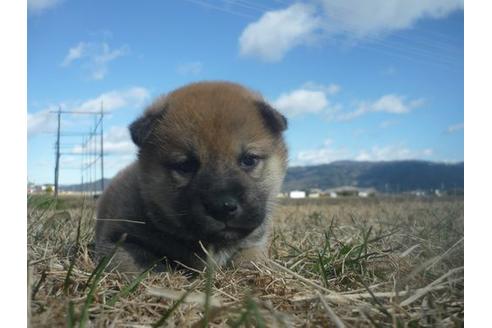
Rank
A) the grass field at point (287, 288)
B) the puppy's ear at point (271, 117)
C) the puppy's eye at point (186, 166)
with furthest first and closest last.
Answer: the puppy's ear at point (271, 117) → the puppy's eye at point (186, 166) → the grass field at point (287, 288)

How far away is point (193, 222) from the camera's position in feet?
8.00

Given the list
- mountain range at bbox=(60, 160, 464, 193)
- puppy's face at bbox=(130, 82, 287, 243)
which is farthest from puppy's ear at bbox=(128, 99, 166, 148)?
mountain range at bbox=(60, 160, 464, 193)

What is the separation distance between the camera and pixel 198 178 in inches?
95.1

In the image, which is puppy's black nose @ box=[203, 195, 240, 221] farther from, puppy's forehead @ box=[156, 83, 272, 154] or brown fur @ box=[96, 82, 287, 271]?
puppy's forehead @ box=[156, 83, 272, 154]

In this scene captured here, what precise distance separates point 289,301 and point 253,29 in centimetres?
104

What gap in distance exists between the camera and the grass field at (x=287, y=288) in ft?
5.52

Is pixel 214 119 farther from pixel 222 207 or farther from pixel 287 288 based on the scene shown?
pixel 287 288

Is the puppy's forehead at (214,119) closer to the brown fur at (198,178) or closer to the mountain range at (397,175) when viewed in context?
the brown fur at (198,178)

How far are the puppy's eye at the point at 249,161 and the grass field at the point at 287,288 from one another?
0.49 metres

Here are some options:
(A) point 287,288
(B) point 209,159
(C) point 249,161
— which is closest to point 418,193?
(A) point 287,288

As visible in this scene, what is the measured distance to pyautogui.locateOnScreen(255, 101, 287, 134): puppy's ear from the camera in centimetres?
275

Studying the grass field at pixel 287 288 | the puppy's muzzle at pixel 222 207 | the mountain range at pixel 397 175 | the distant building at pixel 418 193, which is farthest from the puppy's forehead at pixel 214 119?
the distant building at pixel 418 193

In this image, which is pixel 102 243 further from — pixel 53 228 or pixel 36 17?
pixel 36 17
